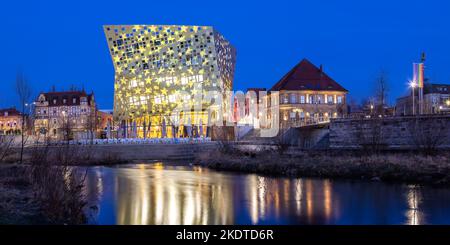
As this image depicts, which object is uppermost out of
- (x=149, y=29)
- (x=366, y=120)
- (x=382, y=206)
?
(x=149, y=29)

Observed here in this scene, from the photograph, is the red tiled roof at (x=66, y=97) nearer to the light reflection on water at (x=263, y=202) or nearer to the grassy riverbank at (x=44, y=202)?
the light reflection on water at (x=263, y=202)

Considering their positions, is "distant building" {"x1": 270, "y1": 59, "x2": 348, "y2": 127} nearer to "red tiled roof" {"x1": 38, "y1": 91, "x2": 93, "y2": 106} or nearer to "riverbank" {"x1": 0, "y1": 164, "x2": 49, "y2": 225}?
"red tiled roof" {"x1": 38, "y1": 91, "x2": 93, "y2": 106}

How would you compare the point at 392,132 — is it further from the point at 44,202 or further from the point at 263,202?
the point at 44,202

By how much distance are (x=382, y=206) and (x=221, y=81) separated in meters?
64.4

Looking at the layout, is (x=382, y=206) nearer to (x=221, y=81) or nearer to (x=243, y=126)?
(x=243, y=126)

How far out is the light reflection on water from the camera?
A: 53.8 ft

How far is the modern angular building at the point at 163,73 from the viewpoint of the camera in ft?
Answer: 262

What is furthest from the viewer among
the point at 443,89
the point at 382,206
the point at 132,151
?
the point at 443,89

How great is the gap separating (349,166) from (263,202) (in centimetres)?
1289

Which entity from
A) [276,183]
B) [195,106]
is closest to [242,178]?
[276,183]

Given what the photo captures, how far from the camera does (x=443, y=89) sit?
106 metres

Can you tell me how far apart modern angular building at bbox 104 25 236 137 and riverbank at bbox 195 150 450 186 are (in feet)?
132
